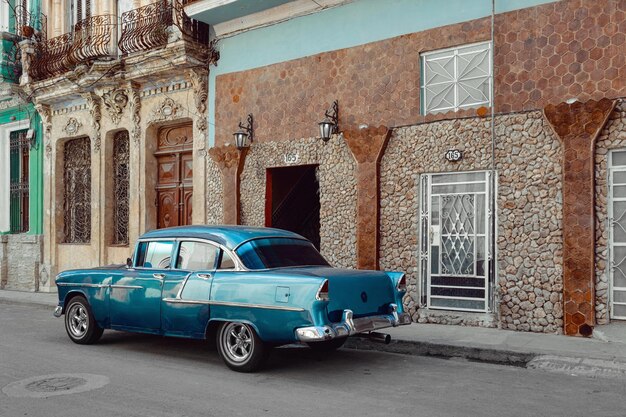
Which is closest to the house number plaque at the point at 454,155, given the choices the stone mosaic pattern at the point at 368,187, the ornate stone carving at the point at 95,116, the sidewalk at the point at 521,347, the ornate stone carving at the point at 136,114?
the stone mosaic pattern at the point at 368,187

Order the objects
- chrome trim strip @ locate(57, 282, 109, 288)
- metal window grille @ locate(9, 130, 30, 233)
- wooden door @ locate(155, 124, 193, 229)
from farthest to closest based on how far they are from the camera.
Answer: metal window grille @ locate(9, 130, 30, 233), wooden door @ locate(155, 124, 193, 229), chrome trim strip @ locate(57, 282, 109, 288)

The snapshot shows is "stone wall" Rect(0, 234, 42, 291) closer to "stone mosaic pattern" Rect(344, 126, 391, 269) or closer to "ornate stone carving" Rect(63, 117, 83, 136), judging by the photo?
"ornate stone carving" Rect(63, 117, 83, 136)

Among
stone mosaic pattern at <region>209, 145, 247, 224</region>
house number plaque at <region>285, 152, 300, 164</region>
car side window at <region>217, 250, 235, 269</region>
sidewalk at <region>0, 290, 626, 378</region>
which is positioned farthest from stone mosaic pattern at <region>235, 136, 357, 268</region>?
car side window at <region>217, 250, 235, 269</region>

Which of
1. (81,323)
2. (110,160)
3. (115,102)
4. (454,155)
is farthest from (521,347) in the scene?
(110,160)

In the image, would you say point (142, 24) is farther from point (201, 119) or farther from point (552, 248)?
point (552, 248)

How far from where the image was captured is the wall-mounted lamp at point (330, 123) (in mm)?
11703

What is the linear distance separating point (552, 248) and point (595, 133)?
1.73m

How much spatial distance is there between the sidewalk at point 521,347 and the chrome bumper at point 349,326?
1229mm

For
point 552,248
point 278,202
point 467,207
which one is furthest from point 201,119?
point 552,248

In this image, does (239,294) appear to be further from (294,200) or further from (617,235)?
(294,200)

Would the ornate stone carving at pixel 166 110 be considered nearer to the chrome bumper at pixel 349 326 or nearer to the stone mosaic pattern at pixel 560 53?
the stone mosaic pattern at pixel 560 53

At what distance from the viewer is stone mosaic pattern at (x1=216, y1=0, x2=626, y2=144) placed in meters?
9.05

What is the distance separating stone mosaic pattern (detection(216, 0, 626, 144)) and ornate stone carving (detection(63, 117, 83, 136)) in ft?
18.0

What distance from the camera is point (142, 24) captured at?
15.0 metres
